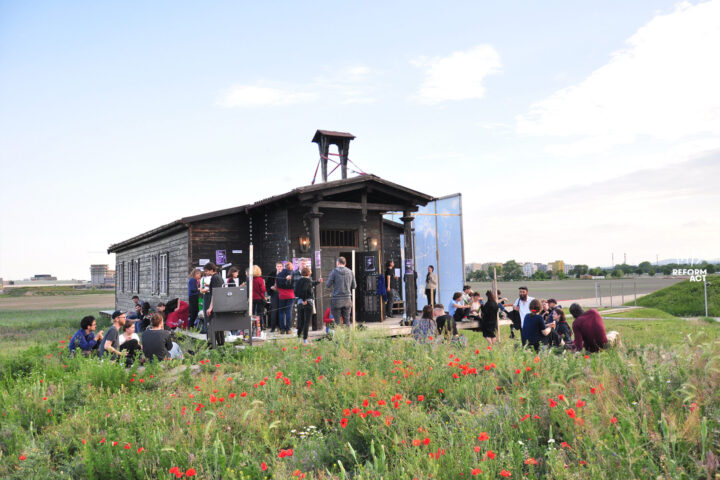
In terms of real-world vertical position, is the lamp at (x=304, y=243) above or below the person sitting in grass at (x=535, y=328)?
above

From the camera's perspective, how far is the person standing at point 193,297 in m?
11.4

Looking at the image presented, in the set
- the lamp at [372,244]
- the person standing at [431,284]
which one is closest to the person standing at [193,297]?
the lamp at [372,244]

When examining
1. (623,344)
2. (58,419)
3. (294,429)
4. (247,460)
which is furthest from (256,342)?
(623,344)

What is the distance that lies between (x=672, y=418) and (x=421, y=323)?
16.0 ft

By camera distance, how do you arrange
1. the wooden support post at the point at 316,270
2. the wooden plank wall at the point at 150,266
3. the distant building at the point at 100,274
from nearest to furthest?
the wooden support post at the point at 316,270
the wooden plank wall at the point at 150,266
the distant building at the point at 100,274

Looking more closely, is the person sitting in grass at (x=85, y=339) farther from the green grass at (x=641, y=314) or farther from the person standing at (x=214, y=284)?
the green grass at (x=641, y=314)

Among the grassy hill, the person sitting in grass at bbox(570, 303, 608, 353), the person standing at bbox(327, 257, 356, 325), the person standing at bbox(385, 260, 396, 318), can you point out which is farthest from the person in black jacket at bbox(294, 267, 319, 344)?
the grassy hill

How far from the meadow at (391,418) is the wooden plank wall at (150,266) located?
8.84 m

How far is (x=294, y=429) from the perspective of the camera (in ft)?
15.5

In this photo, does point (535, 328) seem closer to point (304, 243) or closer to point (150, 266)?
point (304, 243)

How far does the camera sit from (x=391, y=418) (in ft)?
12.8

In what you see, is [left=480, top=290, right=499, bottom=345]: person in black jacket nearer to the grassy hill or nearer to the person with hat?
the person with hat

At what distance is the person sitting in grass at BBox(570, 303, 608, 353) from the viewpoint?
6.88m

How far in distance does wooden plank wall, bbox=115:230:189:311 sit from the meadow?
884 centimetres
